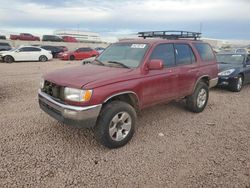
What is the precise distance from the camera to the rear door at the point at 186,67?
4.84m

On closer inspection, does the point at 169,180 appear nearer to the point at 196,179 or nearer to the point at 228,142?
the point at 196,179

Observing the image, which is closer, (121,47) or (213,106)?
(121,47)

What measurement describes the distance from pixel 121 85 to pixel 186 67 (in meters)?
2.03

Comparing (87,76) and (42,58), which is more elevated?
(87,76)

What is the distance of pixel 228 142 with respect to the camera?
4.07 m

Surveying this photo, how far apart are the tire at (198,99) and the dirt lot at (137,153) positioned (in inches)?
7.9

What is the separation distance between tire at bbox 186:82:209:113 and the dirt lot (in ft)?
0.66

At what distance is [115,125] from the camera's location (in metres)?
3.70

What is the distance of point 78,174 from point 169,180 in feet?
4.14

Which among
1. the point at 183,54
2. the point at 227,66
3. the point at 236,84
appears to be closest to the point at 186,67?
the point at 183,54

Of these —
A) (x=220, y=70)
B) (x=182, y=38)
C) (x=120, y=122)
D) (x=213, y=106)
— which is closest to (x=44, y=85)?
(x=120, y=122)

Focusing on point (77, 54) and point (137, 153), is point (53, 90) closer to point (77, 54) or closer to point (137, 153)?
point (137, 153)

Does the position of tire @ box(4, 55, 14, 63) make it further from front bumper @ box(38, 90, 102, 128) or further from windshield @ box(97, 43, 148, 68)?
front bumper @ box(38, 90, 102, 128)

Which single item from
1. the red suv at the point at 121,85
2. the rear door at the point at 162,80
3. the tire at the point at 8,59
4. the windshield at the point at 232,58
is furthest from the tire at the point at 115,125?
the tire at the point at 8,59
